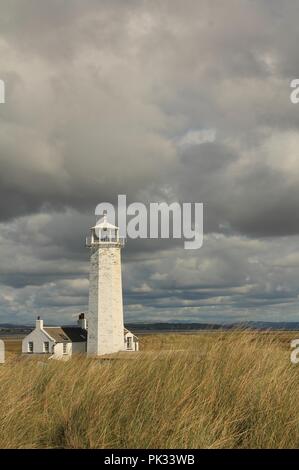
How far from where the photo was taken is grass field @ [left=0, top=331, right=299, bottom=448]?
6.01m

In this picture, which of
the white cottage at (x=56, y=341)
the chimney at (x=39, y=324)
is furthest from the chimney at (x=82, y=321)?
the chimney at (x=39, y=324)

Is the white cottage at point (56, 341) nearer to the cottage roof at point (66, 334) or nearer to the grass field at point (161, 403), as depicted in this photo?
the cottage roof at point (66, 334)

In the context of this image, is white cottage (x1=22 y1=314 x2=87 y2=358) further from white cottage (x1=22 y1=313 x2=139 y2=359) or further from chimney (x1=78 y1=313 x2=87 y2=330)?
chimney (x1=78 y1=313 x2=87 y2=330)

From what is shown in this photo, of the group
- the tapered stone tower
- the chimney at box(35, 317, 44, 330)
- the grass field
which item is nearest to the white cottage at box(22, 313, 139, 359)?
the chimney at box(35, 317, 44, 330)

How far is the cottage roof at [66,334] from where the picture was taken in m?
58.6

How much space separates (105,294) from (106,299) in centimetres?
44

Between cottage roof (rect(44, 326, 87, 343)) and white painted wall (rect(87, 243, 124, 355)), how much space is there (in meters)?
7.70

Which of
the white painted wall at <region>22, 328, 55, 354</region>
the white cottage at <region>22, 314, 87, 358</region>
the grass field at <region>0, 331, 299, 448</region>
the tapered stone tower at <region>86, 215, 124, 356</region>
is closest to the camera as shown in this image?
the grass field at <region>0, 331, 299, 448</region>

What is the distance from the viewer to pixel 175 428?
601 cm

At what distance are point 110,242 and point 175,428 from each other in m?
45.2

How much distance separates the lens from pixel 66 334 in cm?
5978

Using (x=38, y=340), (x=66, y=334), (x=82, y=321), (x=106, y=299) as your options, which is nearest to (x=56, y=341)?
(x=66, y=334)
